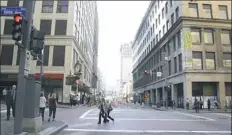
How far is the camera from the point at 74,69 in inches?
1577

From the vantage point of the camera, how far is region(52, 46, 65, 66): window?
39.2 m

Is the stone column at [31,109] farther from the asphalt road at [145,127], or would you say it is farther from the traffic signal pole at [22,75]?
the asphalt road at [145,127]

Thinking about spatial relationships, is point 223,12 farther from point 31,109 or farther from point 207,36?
point 31,109

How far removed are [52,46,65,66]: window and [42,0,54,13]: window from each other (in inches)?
241

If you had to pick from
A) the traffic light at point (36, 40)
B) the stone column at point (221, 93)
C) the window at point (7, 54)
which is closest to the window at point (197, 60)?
the stone column at point (221, 93)

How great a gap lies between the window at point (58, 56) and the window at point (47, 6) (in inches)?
241

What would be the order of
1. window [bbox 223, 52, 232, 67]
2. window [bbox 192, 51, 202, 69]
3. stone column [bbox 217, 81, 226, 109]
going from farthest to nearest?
1. window [bbox 223, 52, 232, 67]
2. window [bbox 192, 51, 202, 69]
3. stone column [bbox 217, 81, 226, 109]

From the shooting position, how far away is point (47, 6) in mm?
41500

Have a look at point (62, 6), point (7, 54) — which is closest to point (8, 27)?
point (7, 54)

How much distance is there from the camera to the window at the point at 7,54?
39.3m

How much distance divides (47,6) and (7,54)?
943 centimetres

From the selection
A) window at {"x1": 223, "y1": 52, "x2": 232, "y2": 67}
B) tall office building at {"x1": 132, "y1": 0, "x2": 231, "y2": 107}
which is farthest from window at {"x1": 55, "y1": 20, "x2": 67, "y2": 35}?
window at {"x1": 223, "y1": 52, "x2": 232, "y2": 67}

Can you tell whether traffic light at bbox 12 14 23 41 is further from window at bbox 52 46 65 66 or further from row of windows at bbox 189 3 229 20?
row of windows at bbox 189 3 229 20

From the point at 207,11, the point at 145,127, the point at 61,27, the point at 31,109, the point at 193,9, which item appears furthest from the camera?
the point at 207,11
